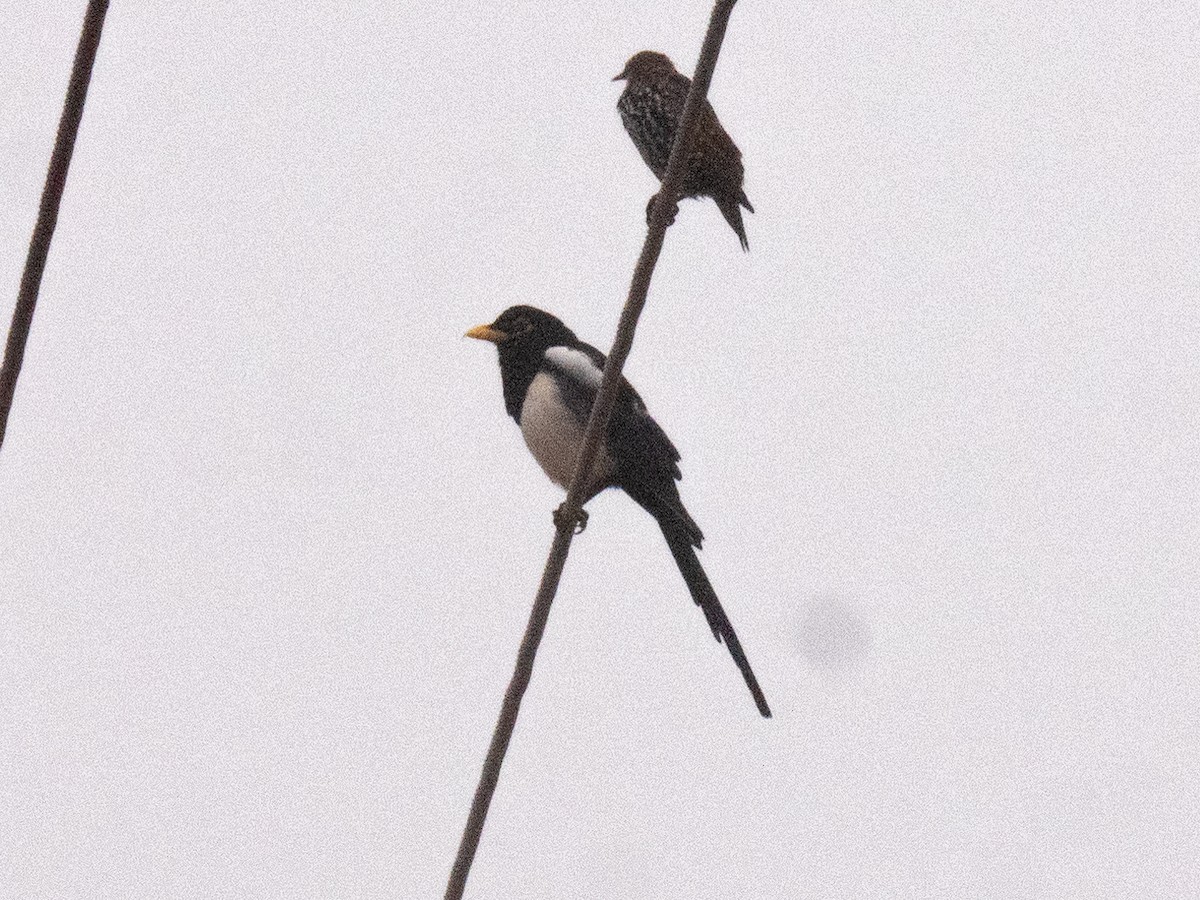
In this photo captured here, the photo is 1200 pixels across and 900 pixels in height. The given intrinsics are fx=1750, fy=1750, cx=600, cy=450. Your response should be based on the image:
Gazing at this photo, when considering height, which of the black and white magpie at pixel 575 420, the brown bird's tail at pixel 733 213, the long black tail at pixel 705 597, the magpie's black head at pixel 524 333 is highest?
the brown bird's tail at pixel 733 213

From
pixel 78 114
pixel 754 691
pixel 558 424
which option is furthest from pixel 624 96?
pixel 78 114

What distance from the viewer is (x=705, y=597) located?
4996 mm

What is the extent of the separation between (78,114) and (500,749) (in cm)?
144

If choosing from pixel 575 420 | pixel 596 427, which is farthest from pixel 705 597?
pixel 596 427

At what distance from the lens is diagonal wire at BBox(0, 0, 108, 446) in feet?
5.49

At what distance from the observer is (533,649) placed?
9.99 feet

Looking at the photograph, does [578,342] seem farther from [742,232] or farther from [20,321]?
[20,321]

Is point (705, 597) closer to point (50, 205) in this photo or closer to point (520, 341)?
point (520, 341)

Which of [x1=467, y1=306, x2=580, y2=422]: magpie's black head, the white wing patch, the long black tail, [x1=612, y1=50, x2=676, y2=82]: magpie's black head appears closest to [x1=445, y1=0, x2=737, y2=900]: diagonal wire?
the long black tail

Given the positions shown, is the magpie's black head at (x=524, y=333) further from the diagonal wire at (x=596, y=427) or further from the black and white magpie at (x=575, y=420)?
the diagonal wire at (x=596, y=427)

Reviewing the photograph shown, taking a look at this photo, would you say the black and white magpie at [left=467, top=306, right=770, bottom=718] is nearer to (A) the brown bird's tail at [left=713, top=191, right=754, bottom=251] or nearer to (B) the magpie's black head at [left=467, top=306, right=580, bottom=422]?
(B) the magpie's black head at [left=467, top=306, right=580, bottom=422]

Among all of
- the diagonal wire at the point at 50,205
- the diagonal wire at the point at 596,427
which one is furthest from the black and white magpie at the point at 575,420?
the diagonal wire at the point at 50,205

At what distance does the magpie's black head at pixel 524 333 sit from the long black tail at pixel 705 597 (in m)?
0.93

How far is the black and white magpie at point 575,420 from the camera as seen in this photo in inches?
218
